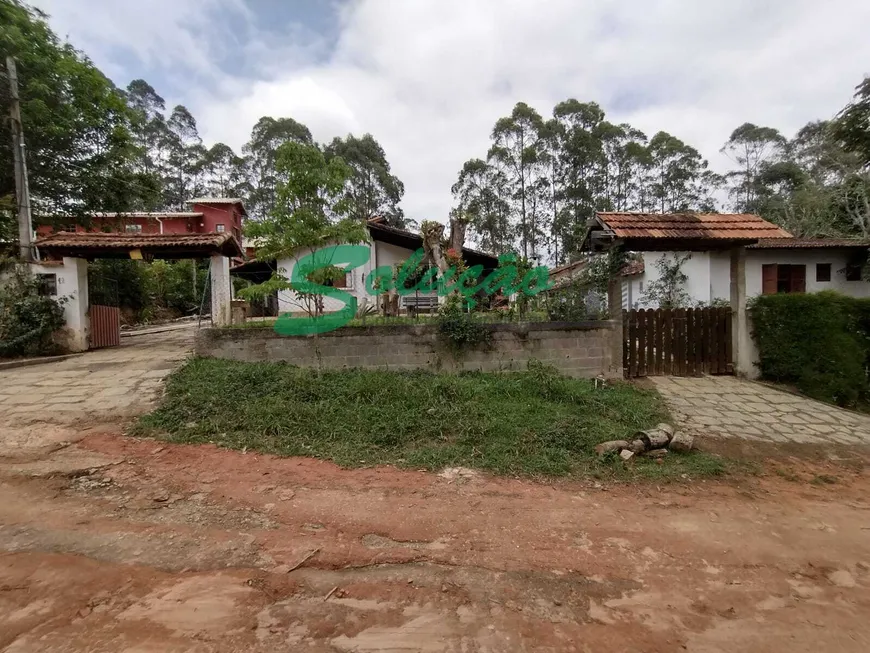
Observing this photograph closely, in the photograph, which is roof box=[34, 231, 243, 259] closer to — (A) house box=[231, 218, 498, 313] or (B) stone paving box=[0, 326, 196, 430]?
(B) stone paving box=[0, 326, 196, 430]

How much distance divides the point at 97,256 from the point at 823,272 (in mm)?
23601

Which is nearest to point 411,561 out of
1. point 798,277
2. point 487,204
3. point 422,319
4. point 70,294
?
point 422,319

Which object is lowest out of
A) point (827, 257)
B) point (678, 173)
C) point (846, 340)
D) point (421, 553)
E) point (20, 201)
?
point (421, 553)

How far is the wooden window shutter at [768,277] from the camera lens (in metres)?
15.3

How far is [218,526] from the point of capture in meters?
3.25

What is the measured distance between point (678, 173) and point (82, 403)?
3279cm

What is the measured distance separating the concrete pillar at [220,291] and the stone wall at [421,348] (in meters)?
3.26

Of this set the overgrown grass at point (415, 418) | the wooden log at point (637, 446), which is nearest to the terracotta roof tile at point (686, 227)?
the overgrown grass at point (415, 418)

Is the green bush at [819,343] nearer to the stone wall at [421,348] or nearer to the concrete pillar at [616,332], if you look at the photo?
the concrete pillar at [616,332]

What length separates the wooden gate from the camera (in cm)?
774

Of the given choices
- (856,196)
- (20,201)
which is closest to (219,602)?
(20,201)

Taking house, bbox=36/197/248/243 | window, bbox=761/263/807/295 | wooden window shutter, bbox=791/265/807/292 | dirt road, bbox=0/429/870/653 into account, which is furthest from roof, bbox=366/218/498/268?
house, bbox=36/197/248/243

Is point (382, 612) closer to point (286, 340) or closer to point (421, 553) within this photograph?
point (421, 553)

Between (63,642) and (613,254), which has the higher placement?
(613,254)
